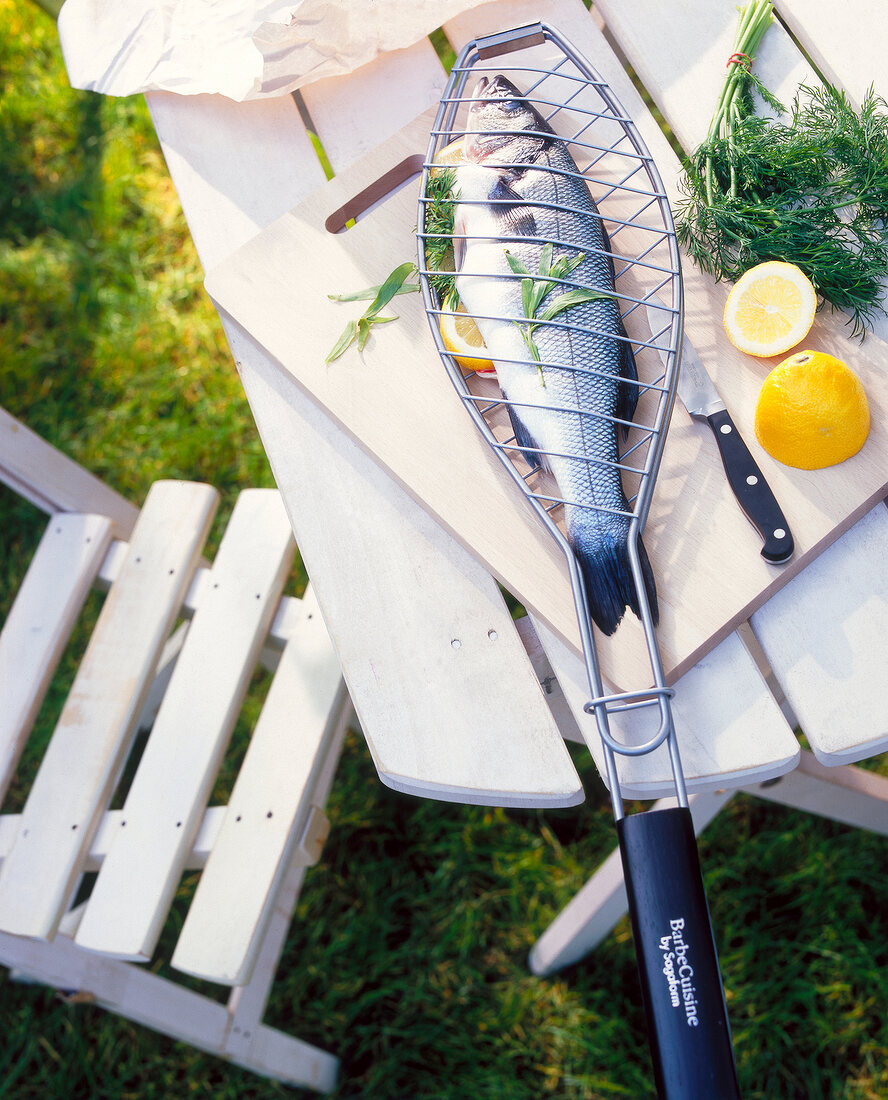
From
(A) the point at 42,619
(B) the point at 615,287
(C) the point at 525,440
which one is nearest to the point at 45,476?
(A) the point at 42,619

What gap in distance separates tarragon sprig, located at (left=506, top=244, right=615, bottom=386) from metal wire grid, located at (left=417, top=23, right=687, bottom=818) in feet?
0.04

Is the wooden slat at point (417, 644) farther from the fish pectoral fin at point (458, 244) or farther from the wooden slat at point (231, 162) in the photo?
the wooden slat at point (231, 162)

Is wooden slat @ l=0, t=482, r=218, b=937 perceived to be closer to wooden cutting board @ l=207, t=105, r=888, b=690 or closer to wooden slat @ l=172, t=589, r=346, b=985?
wooden slat @ l=172, t=589, r=346, b=985

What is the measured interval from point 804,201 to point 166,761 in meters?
1.53

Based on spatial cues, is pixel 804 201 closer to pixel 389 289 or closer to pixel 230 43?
pixel 389 289

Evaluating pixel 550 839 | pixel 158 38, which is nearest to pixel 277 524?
pixel 158 38

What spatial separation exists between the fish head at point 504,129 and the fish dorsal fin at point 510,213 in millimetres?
43

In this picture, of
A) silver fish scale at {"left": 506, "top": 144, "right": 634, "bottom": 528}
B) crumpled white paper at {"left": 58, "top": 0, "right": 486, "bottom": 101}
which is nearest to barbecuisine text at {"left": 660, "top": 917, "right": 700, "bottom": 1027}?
silver fish scale at {"left": 506, "top": 144, "right": 634, "bottom": 528}

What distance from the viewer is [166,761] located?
5.57 ft

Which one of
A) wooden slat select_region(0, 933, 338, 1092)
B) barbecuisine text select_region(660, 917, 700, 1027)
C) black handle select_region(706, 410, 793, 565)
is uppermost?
black handle select_region(706, 410, 793, 565)

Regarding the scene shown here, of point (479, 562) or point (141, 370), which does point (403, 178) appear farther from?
point (141, 370)

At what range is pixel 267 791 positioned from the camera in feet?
5.39

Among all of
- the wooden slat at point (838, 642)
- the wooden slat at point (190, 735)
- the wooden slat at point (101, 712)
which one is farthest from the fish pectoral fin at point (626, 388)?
the wooden slat at point (101, 712)

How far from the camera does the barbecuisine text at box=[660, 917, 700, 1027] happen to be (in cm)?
96
